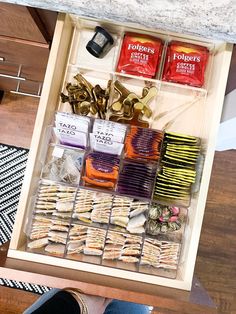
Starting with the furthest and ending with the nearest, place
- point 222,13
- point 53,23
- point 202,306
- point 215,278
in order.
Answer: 1. point 215,278
2. point 53,23
3. point 202,306
4. point 222,13

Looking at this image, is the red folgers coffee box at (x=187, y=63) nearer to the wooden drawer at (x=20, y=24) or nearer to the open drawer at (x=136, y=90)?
the open drawer at (x=136, y=90)

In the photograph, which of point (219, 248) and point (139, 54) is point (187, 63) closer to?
point (139, 54)

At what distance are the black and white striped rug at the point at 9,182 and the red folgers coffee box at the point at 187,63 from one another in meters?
0.82

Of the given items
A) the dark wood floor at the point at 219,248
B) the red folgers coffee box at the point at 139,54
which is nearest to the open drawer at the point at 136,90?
the red folgers coffee box at the point at 139,54

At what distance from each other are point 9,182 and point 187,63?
918 millimetres

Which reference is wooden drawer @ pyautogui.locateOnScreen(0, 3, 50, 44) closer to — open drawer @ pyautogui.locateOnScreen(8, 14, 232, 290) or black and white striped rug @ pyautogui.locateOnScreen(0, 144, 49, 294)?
open drawer @ pyautogui.locateOnScreen(8, 14, 232, 290)

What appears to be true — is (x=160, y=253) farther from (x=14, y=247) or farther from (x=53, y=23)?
(x=53, y=23)

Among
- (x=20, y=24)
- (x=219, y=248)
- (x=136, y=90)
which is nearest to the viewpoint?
(x=20, y=24)

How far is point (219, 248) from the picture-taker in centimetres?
148

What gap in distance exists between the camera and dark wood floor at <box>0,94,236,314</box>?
146 cm

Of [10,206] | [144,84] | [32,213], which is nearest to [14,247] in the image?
[32,213]

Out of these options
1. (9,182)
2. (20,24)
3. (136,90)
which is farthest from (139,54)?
(9,182)

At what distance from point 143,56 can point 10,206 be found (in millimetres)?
881

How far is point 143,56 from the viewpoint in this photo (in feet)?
3.19
